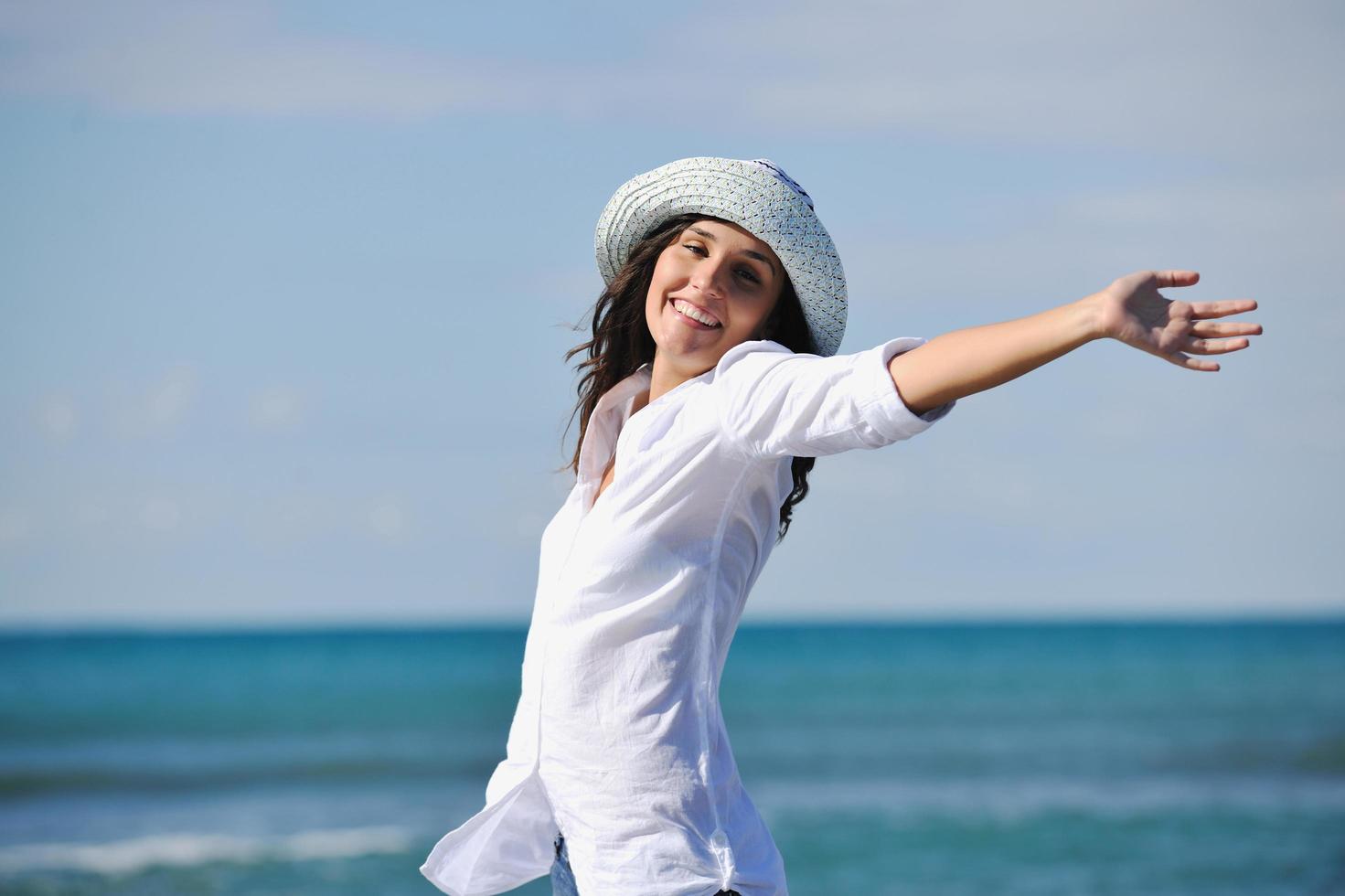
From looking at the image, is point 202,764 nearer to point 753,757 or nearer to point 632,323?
point 753,757

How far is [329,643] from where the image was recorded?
44250mm

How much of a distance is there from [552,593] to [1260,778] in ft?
50.3

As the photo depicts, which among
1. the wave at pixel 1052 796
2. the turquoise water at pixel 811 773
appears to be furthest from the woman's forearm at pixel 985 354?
the wave at pixel 1052 796

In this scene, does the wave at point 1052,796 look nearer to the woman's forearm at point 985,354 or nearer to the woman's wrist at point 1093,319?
the woman's forearm at point 985,354

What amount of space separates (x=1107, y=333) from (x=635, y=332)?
1.18m

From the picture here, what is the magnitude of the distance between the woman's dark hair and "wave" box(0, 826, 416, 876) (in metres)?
9.70

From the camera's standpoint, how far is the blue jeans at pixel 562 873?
2350 millimetres

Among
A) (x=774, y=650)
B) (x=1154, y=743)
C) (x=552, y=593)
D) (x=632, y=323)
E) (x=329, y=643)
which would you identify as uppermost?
(x=329, y=643)

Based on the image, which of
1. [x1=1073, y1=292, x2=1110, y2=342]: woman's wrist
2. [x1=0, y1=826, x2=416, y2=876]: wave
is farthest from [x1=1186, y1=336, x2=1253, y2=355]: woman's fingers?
[x1=0, y1=826, x2=416, y2=876]: wave

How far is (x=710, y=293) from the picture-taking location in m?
2.39

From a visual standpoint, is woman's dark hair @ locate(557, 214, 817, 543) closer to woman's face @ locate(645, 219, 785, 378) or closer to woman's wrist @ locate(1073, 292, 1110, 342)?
woman's face @ locate(645, 219, 785, 378)

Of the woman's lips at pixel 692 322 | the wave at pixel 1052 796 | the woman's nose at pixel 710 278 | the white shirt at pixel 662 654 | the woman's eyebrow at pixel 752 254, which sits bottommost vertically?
the white shirt at pixel 662 654

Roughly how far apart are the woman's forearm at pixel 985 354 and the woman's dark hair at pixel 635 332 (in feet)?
2.22

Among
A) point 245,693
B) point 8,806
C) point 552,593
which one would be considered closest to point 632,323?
point 552,593
